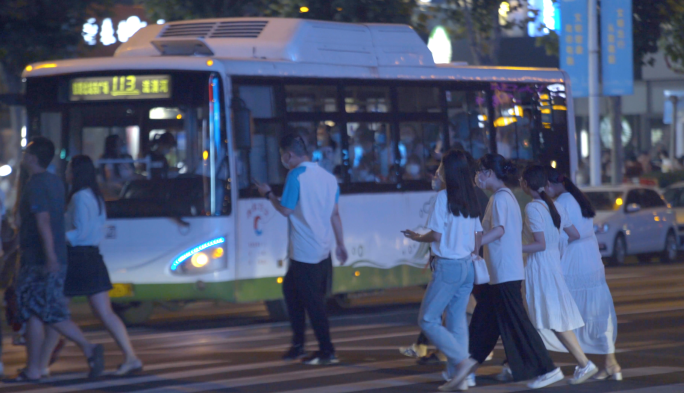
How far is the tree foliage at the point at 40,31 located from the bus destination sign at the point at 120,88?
6303mm

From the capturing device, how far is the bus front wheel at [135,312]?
493 inches

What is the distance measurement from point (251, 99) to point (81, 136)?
1765 millimetres

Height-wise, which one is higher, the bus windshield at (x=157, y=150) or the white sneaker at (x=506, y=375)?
the bus windshield at (x=157, y=150)

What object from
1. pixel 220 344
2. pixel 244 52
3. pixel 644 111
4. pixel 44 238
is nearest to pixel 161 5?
pixel 244 52

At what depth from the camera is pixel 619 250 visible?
20172 mm

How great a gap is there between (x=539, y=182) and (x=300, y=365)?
8.09 ft

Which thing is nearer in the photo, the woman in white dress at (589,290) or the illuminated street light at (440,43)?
the woman in white dress at (589,290)

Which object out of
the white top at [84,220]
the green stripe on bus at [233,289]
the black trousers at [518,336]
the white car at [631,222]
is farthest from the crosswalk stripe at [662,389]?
the white car at [631,222]

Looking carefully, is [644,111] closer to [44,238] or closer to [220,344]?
[220,344]

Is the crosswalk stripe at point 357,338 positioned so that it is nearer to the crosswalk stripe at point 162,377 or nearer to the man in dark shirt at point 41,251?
the crosswalk stripe at point 162,377

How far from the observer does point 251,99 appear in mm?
11430

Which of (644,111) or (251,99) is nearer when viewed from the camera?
(251,99)

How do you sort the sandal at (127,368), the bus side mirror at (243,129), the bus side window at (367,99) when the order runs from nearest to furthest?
the sandal at (127,368) < the bus side mirror at (243,129) < the bus side window at (367,99)

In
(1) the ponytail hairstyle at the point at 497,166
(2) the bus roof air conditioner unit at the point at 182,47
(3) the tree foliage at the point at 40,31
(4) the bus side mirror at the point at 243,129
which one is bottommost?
(1) the ponytail hairstyle at the point at 497,166
